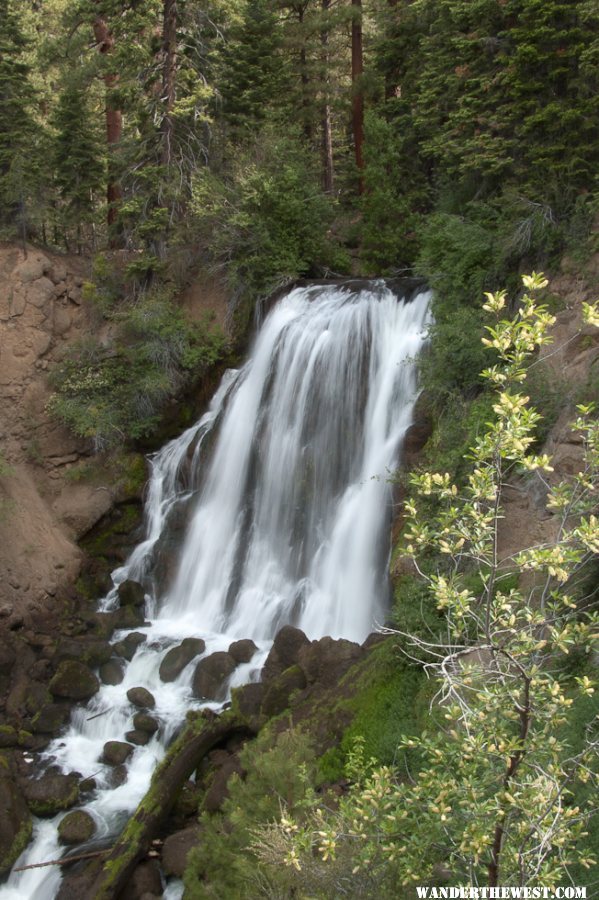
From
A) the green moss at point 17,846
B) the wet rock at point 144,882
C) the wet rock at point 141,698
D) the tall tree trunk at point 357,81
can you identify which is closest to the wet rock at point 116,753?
the wet rock at point 141,698

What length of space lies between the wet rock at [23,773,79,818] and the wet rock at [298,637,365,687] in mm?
3919

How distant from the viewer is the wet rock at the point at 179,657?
1285cm

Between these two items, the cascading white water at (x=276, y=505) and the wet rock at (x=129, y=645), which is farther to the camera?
the wet rock at (x=129, y=645)

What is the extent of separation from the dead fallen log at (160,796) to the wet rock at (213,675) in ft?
4.05

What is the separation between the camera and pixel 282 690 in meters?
9.99

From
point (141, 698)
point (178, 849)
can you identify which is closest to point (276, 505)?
point (141, 698)

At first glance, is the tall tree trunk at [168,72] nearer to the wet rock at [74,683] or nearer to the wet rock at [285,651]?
the wet rock at [74,683]

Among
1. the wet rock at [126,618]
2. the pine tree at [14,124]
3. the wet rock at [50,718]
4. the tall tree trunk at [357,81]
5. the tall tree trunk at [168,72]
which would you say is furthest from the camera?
the tall tree trunk at [357,81]

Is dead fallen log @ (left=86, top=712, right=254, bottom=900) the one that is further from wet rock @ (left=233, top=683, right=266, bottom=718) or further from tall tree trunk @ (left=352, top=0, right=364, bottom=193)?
tall tree trunk @ (left=352, top=0, right=364, bottom=193)

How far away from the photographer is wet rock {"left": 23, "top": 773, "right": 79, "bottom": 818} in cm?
1043

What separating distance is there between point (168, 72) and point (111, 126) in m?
3.99

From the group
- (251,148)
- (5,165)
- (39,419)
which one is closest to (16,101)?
(5,165)

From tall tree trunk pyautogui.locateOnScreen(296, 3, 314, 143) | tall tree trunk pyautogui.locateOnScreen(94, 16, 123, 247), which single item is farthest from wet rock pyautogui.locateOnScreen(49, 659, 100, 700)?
tall tree trunk pyautogui.locateOnScreen(296, 3, 314, 143)

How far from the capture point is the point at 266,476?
15.3 metres
